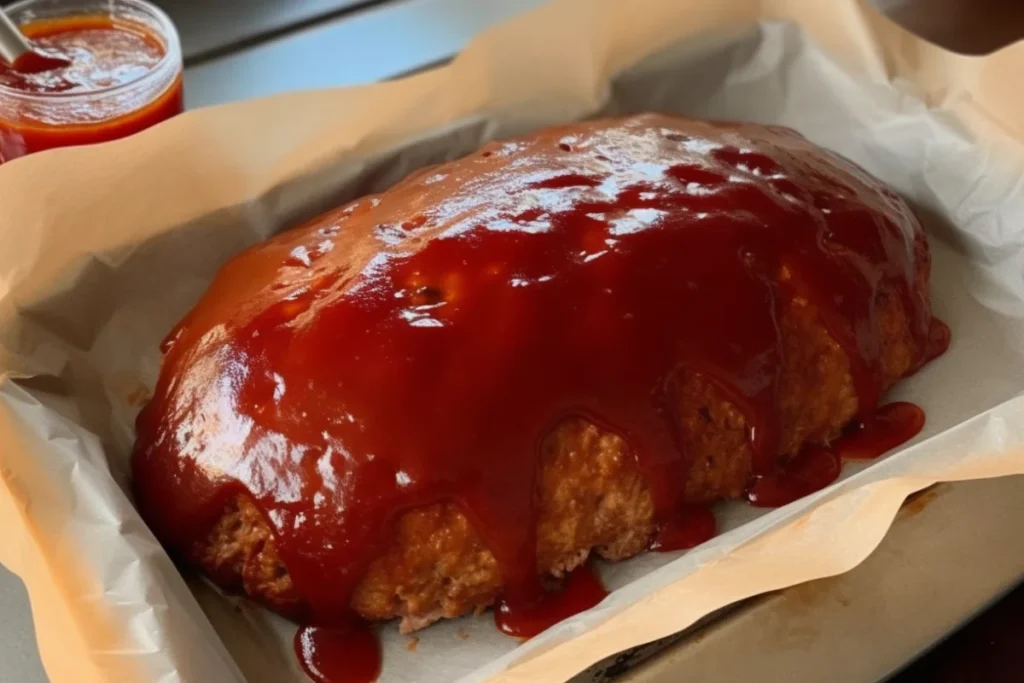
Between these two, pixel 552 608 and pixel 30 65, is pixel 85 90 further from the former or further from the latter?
pixel 552 608

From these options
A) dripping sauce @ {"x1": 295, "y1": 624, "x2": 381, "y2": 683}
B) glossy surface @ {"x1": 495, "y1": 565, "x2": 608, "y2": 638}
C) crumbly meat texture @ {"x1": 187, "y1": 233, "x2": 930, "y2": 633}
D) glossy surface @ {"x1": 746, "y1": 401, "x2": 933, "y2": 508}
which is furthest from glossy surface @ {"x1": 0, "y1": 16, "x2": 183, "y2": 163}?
glossy surface @ {"x1": 746, "y1": 401, "x2": 933, "y2": 508}

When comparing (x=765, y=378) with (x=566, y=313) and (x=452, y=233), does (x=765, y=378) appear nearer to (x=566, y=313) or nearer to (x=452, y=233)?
(x=566, y=313)

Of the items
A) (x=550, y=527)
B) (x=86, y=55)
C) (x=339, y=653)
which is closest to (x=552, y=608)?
(x=550, y=527)

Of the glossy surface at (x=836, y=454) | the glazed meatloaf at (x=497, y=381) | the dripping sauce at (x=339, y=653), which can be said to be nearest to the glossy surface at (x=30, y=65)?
the glazed meatloaf at (x=497, y=381)

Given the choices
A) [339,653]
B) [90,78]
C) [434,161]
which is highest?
[90,78]

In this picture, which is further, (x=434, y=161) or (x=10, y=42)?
(x=434, y=161)

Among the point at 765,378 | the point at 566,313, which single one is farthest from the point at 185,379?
the point at 765,378
